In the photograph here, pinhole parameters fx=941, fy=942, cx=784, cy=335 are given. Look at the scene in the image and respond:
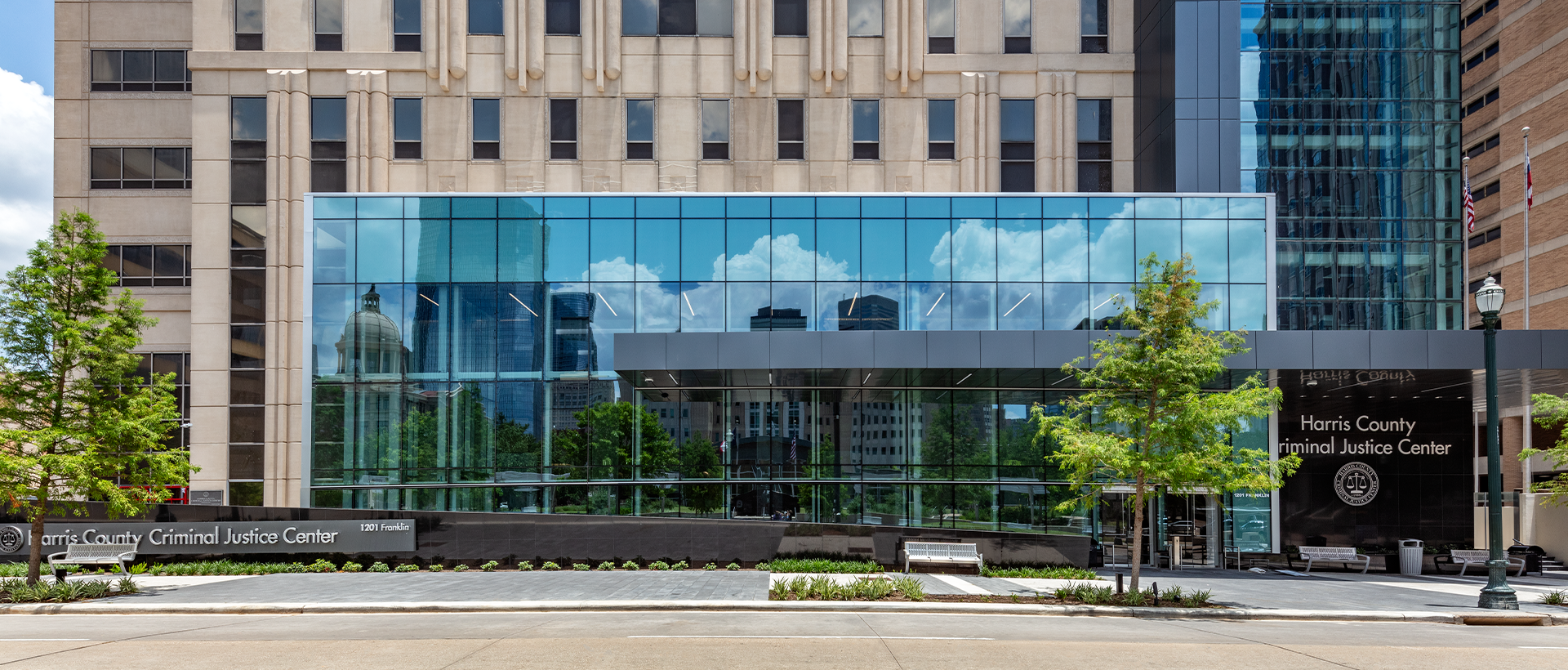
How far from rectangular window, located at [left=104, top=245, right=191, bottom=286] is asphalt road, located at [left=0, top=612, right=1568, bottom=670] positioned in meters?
21.5

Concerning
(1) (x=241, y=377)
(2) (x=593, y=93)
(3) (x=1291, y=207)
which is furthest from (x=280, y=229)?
(3) (x=1291, y=207)

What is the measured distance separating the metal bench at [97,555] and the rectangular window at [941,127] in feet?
86.3

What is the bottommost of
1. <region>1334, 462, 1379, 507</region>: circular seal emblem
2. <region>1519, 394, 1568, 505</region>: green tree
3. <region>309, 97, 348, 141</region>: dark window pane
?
<region>1334, 462, 1379, 507</region>: circular seal emblem

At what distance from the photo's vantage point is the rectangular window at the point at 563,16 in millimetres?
33000

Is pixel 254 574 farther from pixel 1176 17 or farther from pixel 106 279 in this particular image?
pixel 1176 17

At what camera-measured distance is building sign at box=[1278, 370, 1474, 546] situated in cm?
2795

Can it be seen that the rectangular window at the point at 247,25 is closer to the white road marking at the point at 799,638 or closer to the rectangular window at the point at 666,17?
the rectangular window at the point at 666,17

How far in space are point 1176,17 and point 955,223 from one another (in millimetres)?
9642

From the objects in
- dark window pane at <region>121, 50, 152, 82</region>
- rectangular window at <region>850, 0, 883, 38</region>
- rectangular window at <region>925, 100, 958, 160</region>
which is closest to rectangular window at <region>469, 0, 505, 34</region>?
rectangular window at <region>850, 0, 883, 38</region>

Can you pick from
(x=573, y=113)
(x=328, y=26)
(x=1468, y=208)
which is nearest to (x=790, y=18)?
(x=573, y=113)

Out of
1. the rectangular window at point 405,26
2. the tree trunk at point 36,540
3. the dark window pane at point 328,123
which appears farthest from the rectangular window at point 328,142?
the tree trunk at point 36,540

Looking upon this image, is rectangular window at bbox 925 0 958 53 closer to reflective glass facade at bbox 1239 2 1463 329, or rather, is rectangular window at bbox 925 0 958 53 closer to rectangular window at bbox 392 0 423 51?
reflective glass facade at bbox 1239 2 1463 329

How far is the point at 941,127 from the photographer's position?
3322cm

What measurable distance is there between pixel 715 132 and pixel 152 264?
21789mm
